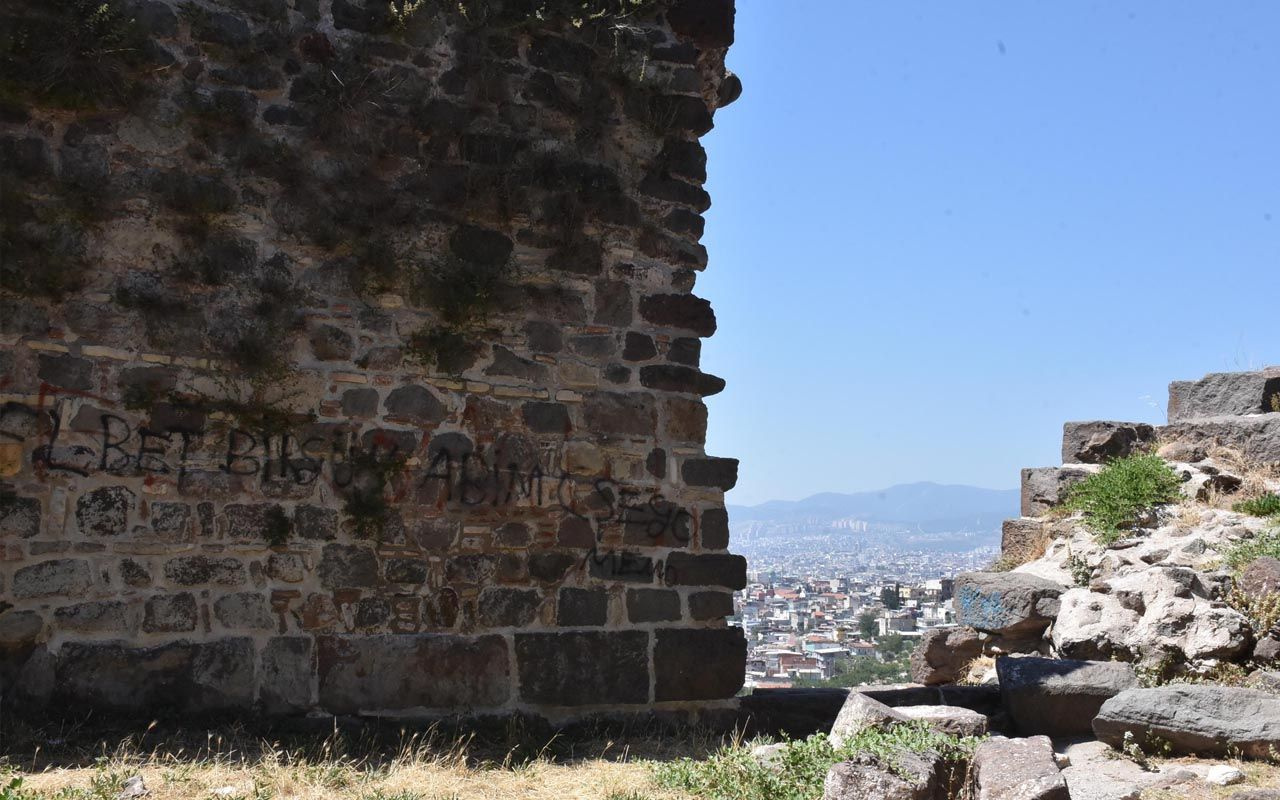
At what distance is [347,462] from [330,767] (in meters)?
1.63

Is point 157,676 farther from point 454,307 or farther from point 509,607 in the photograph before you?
point 454,307

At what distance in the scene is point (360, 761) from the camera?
16.3ft

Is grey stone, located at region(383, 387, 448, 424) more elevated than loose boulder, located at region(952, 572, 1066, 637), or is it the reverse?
grey stone, located at region(383, 387, 448, 424)

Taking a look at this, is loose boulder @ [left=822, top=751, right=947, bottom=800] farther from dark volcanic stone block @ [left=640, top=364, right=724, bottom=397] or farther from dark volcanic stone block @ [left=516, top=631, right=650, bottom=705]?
dark volcanic stone block @ [left=640, top=364, right=724, bottom=397]

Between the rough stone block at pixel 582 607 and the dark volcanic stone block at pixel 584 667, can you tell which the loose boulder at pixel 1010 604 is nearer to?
the dark volcanic stone block at pixel 584 667

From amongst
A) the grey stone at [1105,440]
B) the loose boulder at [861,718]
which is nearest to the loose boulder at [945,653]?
the grey stone at [1105,440]

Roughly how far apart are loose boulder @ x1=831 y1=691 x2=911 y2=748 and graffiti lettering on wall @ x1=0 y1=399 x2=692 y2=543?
4.87 feet

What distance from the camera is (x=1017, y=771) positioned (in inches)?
165

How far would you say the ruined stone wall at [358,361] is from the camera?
5.29m

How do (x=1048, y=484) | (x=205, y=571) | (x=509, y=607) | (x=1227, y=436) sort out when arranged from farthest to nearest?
(x=1048, y=484) → (x=1227, y=436) → (x=509, y=607) → (x=205, y=571)

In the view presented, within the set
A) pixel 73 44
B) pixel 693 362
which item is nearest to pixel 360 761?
pixel 693 362

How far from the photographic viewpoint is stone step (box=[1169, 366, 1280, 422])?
10.4 m

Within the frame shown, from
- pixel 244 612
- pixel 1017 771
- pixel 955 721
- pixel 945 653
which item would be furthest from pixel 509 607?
pixel 945 653

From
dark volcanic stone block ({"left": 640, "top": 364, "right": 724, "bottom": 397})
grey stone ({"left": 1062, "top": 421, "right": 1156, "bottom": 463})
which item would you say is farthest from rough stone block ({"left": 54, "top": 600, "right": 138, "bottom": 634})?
grey stone ({"left": 1062, "top": 421, "right": 1156, "bottom": 463})
